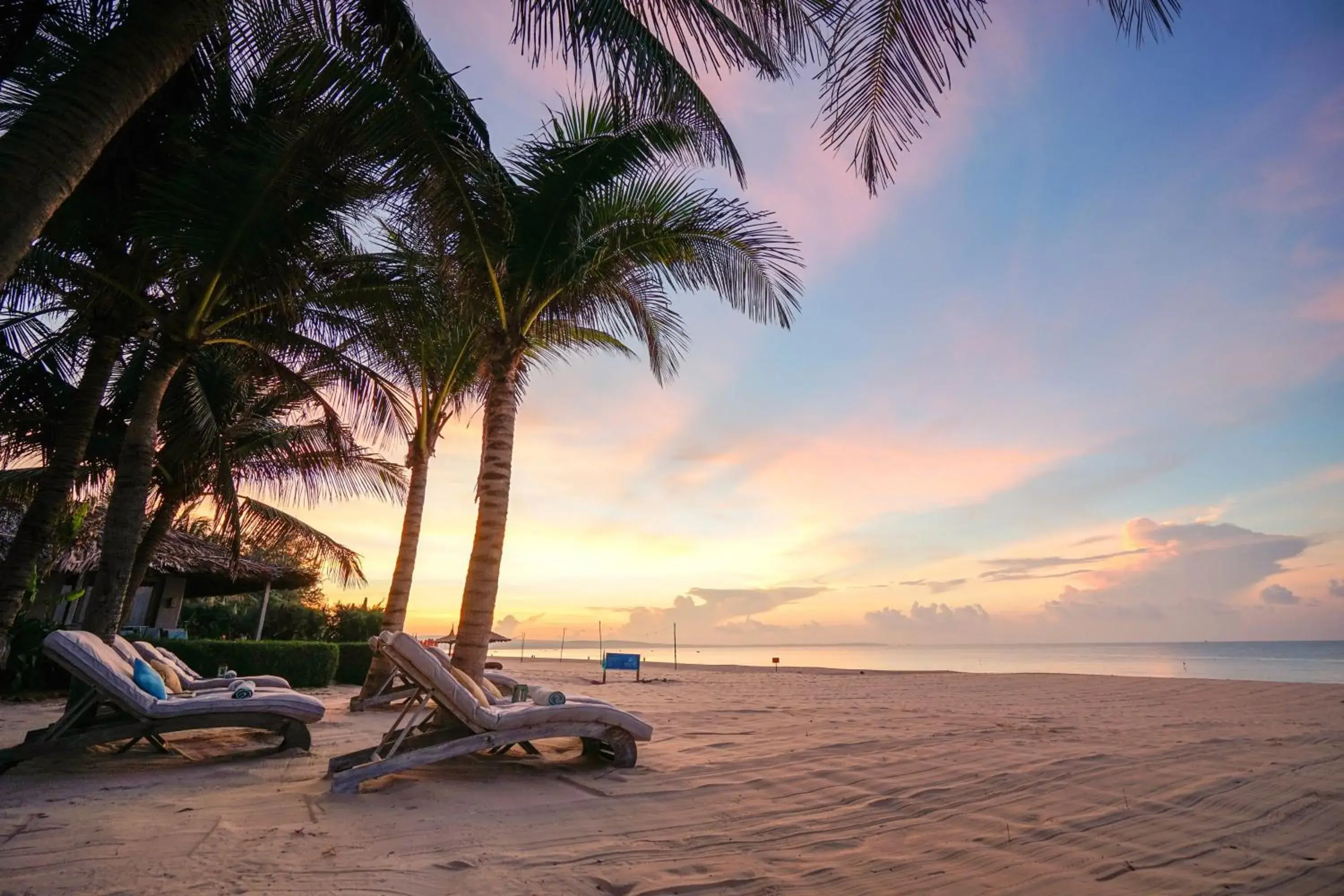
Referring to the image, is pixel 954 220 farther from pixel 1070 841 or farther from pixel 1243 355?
pixel 1070 841

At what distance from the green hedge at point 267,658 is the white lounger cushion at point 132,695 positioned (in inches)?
258

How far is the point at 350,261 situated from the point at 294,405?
597 centimetres

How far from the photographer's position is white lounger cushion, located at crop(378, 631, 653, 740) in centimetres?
429

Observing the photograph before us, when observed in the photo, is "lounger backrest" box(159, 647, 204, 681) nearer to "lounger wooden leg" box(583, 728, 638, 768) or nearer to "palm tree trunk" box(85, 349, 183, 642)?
"palm tree trunk" box(85, 349, 183, 642)

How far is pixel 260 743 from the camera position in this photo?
5.89 m

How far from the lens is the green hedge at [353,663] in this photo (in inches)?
572

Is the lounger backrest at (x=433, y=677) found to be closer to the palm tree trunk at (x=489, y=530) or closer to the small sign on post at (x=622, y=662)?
the palm tree trunk at (x=489, y=530)

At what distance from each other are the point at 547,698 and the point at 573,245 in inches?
178

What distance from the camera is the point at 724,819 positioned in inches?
145

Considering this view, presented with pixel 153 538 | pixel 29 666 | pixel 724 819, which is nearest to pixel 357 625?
pixel 153 538

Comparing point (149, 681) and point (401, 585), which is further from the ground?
point (401, 585)

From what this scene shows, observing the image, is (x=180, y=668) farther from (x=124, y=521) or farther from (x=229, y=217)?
(x=229, y=217)

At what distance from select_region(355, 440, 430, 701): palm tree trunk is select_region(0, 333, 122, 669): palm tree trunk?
12.2ft

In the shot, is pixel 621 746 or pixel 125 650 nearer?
pixel 621 746
